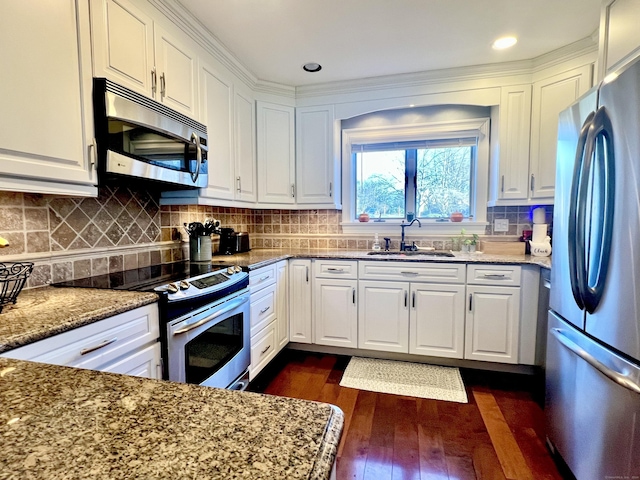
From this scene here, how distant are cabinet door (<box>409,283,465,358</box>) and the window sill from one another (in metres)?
0.72

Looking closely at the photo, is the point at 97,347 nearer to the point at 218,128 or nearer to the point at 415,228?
the point at 218,128

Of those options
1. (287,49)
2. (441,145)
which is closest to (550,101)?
(441,145)

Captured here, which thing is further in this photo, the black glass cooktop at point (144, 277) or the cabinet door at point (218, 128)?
the cabinet door at point (218, 128)

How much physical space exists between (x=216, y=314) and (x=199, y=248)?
26.5 inches

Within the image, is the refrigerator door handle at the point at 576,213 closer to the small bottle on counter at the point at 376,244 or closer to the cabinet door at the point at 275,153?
the small bottle on counter at the point at 376,244

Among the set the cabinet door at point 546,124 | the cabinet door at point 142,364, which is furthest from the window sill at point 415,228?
the cabinet door at point 142,364

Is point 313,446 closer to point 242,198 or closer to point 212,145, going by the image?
point 212,145

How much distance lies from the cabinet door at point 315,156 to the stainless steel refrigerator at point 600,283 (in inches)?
71.3

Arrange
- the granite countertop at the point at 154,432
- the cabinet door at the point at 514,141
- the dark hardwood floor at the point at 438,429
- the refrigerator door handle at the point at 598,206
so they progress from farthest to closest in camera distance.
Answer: the cabinet door at the point at 514,141, the dark hardwood floor at the point at 438,429, the refrigerator door handle at the point at 598,206, the granite countertop at the point at 154,432

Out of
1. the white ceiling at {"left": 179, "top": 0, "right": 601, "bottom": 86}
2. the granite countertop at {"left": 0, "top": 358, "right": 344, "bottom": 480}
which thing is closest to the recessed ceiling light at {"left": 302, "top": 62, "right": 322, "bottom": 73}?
the white ceiling at {"left": 179, "top": 0, "right": 601, "bottom": 86}

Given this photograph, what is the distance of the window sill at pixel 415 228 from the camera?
2.87 m

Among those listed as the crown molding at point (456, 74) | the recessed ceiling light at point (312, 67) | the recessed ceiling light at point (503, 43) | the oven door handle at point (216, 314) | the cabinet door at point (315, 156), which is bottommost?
the oven door handle at point (216, 314)

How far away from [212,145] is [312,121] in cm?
110

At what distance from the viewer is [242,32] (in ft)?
6.94
